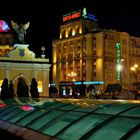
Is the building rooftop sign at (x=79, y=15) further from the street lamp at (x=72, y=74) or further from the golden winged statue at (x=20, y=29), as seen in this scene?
the golden winged statue at (x=20, y=29)

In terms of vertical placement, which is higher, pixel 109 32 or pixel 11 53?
pixel 109 32

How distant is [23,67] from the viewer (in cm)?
5684

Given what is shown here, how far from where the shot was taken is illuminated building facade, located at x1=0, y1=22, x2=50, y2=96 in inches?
→ 2184

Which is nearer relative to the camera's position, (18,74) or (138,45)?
(18,74)

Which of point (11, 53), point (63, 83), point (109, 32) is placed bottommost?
point (63, 83)

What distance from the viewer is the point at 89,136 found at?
22.7ft

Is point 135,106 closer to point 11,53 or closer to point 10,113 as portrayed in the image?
point 10,113

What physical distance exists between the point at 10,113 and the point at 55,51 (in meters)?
92.4

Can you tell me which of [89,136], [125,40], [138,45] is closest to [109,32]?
[125,40]

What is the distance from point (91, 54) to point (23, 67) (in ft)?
126

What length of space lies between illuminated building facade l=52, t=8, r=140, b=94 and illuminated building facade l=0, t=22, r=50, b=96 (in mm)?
32189

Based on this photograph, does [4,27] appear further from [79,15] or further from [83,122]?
[83,122]

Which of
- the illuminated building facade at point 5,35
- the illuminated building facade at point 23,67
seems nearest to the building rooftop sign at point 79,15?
the illuminated building facade at point 5,35

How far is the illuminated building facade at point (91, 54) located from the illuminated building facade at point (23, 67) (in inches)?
1267
